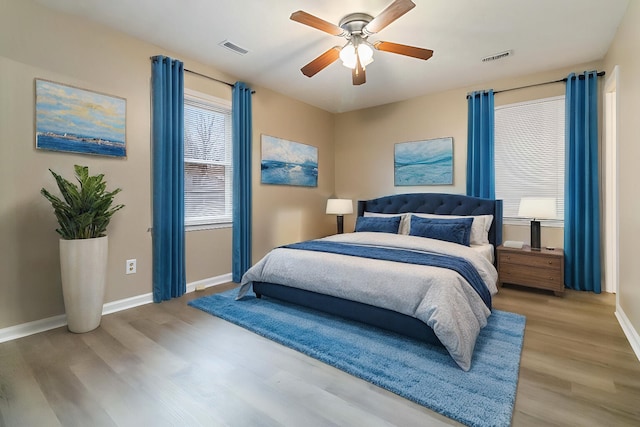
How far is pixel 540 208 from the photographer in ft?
11.1

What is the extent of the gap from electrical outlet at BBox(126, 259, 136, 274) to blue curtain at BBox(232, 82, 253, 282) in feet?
3.90

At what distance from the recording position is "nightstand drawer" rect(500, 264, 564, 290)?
329 cm

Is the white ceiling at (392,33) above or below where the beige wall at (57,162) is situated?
above

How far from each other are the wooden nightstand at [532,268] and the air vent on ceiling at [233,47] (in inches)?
147

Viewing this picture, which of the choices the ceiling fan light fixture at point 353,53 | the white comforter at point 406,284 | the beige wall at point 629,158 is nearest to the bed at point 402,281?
the white comforter at point 406,284

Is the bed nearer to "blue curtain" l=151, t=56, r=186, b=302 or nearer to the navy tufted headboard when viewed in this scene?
the navy tufted headboard

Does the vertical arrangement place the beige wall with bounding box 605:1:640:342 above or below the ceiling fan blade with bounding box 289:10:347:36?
below

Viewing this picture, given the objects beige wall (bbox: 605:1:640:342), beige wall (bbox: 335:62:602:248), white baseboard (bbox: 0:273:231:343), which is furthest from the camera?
beige wall (bbox: 335:62:602:248)

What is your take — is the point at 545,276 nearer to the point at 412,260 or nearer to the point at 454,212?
the point at 454,212

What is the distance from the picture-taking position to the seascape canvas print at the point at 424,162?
173 inches

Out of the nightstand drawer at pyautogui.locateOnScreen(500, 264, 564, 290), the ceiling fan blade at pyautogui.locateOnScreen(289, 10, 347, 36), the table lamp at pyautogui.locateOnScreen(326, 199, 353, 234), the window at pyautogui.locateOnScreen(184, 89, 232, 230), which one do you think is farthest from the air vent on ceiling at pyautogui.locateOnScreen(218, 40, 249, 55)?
the nightstand drawer at pyautogui.locateOnScreen(500, 264, 564, 290)

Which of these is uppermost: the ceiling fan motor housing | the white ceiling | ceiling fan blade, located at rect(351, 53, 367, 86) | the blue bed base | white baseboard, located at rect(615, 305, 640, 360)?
the white ceiling

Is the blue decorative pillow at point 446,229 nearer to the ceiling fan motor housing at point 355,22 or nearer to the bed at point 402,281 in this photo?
the bed at point 402,281

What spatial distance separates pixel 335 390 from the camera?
5.65ft
